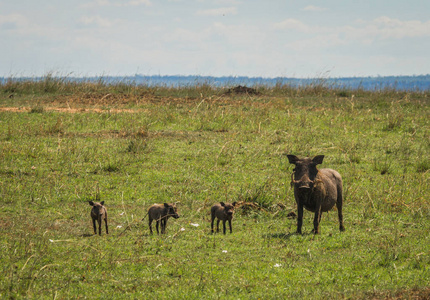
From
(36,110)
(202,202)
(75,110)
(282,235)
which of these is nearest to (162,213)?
(282,235)

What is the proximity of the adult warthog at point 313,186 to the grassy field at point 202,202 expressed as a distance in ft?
1.63

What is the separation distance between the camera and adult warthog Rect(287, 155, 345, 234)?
25.9ft

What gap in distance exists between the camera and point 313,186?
7.94 m

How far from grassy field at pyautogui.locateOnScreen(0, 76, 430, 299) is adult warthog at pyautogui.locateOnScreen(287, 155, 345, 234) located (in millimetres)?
497

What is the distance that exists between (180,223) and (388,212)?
4.03 meters

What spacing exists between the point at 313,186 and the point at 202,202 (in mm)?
3091

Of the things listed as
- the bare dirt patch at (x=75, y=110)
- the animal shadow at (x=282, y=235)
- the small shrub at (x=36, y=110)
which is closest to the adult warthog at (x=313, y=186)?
the animal shadow at (x=282, y=235)

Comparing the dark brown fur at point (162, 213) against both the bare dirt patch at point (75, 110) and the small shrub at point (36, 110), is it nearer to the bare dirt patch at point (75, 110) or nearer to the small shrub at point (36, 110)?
the bare dirt patch at point (75, 110)

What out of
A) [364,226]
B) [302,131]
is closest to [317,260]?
[364,226]

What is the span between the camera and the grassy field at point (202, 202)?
20.7 feet

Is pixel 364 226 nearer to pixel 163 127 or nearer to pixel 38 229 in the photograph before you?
pixel 38 229

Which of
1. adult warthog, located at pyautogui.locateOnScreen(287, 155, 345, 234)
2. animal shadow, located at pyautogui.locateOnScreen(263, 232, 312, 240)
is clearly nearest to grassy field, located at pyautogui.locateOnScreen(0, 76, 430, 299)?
animal shadow, located at pyautogui.locateOnScreen(263, 232, 312, 240)

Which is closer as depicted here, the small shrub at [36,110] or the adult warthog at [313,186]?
the adult warthog at [313,186]

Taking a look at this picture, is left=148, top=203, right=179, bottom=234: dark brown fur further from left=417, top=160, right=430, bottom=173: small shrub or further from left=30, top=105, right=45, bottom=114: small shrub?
left=30, top=105, right=45, bottom=114: small shrub
